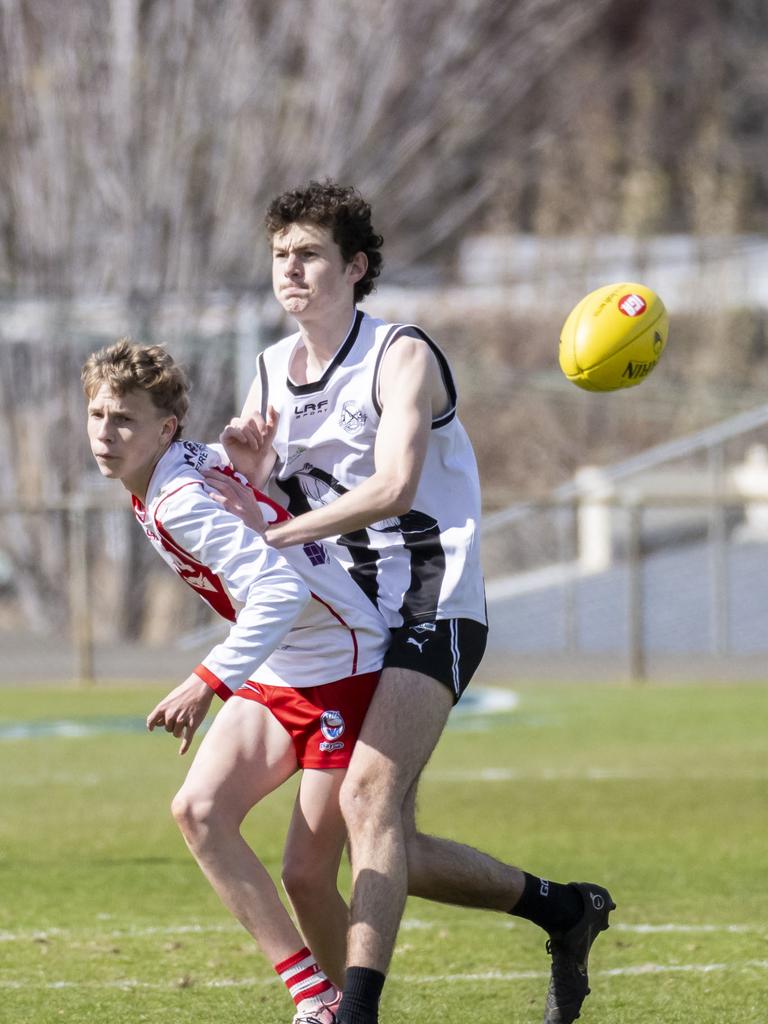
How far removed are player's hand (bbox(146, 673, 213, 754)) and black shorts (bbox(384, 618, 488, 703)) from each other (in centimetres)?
62

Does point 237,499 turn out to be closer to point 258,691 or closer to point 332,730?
point 258,691

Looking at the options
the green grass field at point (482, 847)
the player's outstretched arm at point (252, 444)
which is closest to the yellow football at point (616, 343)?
the player's outstretched arm at point (252, 444)

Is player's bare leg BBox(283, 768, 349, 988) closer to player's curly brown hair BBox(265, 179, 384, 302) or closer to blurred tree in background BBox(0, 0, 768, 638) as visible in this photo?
player's curly brown hair BBox(265, 179, 384, 302)

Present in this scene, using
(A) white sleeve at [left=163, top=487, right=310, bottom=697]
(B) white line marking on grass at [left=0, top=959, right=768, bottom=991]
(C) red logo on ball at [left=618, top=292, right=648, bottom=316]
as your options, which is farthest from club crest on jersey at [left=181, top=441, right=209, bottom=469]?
(B) white line marking on grass at [left=0, top=959, right=768, bottom=991]

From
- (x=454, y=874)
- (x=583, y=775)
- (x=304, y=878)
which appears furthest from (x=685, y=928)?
A: (x=583, y=775)

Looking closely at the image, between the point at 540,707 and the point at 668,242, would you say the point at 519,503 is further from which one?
the point at 668,242

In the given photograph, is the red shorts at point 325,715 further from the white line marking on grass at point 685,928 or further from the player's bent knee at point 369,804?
the white line marking on grass at point 685,928

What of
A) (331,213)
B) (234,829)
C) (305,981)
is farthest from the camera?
(331,213)

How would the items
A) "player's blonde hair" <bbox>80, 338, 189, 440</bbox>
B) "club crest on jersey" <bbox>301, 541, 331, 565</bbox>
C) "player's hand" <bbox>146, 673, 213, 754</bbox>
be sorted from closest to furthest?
"player's hand" <bbox>146, 673, 213, 754</bbox>, "player's blonde hair" <bbox>80, 338, 189, 440</bbox>, "club crest on jersey" <bbox>301, 541, 331, 565</bbox>

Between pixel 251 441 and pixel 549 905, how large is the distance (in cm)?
157

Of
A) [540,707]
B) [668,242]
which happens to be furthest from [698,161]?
[540,707]

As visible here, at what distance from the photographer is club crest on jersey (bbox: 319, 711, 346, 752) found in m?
4.96

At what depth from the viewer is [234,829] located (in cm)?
488

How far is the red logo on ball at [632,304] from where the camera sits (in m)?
5.75
